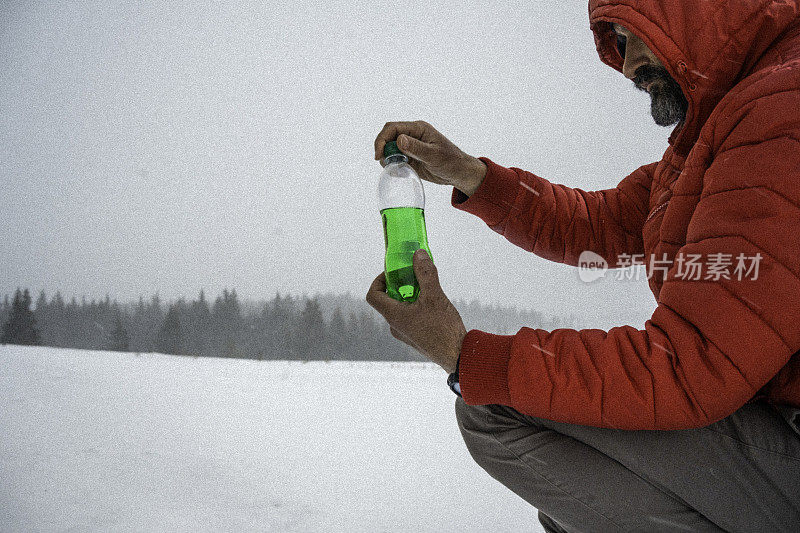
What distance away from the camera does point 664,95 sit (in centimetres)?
114

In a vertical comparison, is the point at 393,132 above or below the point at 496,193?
above

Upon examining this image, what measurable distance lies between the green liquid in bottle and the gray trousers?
0.30 m

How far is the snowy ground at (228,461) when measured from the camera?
1507 mm

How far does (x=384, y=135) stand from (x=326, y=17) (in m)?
106

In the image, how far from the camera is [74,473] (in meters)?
1.69

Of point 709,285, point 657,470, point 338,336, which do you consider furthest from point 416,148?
point 338,336

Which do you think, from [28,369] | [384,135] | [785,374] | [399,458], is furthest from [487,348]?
[28,369]

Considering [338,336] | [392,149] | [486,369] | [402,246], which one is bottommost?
[338,336]

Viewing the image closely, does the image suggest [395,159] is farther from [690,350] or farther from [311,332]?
[311,332]

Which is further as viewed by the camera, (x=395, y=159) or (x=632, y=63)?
(x=395, y=159)

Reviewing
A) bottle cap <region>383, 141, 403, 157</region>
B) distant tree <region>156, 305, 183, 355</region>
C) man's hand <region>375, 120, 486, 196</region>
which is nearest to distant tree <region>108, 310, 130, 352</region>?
distant tree <region>156, 305, 183, 355</region>

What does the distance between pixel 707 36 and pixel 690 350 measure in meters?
0.67

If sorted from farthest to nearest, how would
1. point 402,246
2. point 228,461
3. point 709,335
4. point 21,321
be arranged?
point 21,321 → point 228,461 → point 402,246 → point 709,335

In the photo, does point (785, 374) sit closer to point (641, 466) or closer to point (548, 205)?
point (641, 466)
